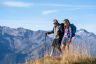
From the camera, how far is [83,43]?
63.5 feet

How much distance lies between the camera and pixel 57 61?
17.3 m

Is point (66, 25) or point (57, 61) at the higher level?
point (66, 25)

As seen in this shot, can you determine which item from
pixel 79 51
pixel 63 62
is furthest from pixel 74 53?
pixel 63 62

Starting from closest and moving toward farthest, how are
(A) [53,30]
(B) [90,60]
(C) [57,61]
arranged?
(B) [90,60], (C) [57,61], (A) [53,30]

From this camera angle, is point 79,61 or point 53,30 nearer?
point 79,61

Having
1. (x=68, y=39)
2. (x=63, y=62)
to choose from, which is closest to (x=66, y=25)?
(x=68, y=39)

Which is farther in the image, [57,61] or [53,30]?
[53,30]

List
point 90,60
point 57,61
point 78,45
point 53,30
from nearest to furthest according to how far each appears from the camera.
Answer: point 90,60, point 57,61, point 78,45, point 53,30

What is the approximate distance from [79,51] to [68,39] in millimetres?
2019

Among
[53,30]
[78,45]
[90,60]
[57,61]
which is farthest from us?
[53,30]

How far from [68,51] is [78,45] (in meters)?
0.86

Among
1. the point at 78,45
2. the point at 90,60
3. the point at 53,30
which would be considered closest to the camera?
the point at 90,60

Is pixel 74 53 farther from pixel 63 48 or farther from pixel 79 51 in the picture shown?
pixel 63 48

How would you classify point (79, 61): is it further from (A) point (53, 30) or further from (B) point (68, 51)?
(A) point (53, 30)
